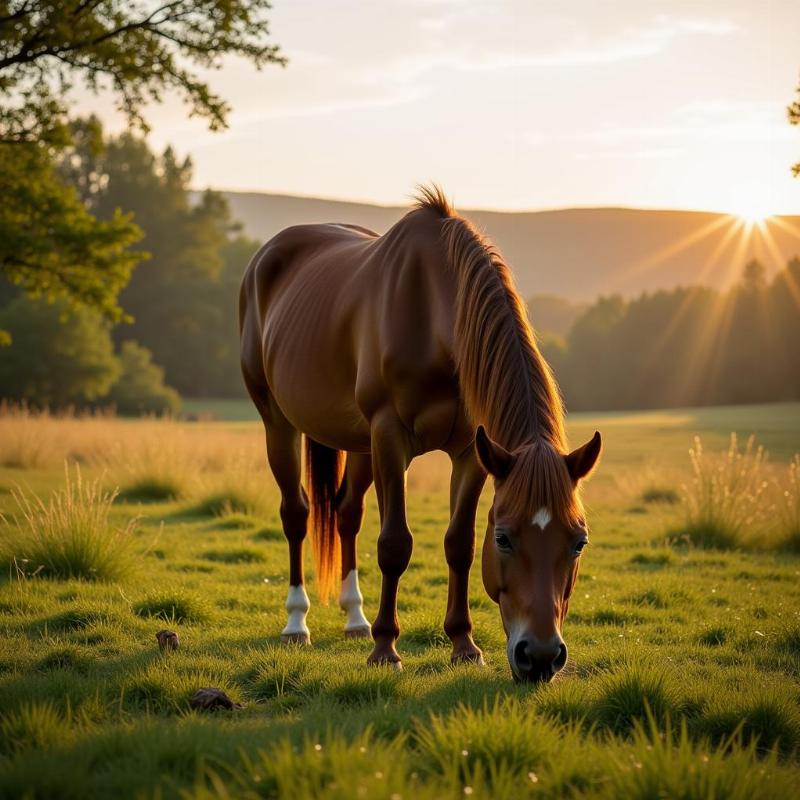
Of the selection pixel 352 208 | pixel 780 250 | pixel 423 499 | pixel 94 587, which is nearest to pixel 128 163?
pixel 780 250

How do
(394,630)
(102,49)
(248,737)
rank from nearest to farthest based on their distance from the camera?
(248,737) → (394,630) → (102,49)

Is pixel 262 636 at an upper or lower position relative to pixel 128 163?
lower

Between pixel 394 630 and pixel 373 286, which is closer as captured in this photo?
pixel 394 630

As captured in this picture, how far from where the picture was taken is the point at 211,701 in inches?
150

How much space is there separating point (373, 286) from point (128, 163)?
58288 mm

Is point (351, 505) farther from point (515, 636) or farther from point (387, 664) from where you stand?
point (515, 636)

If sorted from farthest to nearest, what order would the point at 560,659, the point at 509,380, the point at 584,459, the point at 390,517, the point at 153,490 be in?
the point at 153,490
the point at 390,517
the point at 509,380
the point at 584,459
the point at 560,659

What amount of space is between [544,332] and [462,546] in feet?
174

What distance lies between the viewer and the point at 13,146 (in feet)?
44.3

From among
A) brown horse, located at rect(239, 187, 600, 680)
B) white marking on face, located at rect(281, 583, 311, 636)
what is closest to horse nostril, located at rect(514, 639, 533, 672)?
brown horse, located at rect(239, 187, 600, 680)

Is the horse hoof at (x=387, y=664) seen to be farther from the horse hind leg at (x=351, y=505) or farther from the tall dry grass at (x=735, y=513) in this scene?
the tall dry grass at (x=735, y=513)

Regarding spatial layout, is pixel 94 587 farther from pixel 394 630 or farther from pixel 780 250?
pixel 780 250

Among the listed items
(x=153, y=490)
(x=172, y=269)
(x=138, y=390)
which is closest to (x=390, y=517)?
(x=153, y=490)

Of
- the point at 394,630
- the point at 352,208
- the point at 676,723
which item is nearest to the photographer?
the point at 676,723
